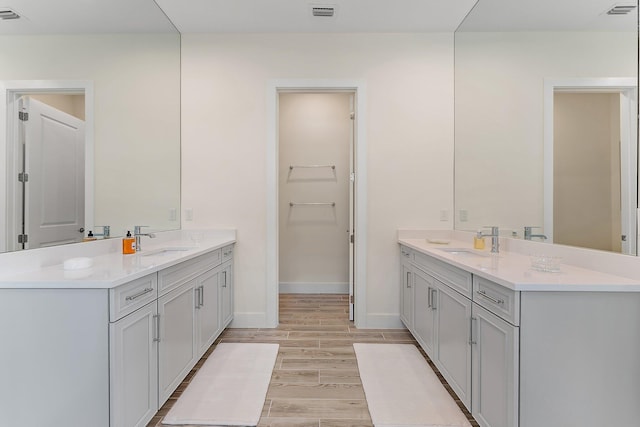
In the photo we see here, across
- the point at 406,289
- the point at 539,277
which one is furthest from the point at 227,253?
the point at 539,277

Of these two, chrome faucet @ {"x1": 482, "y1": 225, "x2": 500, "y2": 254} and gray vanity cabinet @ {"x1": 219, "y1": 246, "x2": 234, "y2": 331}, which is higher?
chrome faucet @ {"x1": 482, "y1": 225, "x2": 500, "y2": 254}

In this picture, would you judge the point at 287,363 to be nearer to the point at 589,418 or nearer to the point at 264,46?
the point at 589,418

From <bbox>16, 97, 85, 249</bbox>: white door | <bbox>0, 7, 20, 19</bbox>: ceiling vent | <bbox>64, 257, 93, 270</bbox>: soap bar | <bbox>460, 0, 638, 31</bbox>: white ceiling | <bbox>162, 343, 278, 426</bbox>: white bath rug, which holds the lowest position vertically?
<bbox>162, 343, 278, 426</bbox>: white bath rug

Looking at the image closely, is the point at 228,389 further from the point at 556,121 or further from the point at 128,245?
the point at 556,121

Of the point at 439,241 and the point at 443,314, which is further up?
the point at 439,241

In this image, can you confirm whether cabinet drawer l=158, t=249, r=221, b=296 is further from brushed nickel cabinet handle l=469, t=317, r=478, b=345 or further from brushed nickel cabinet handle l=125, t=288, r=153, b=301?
brushed nickel cabinet handle l=469, t=317, r=478, b=345

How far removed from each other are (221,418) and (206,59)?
2.96 metres

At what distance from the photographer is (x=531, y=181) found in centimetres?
203

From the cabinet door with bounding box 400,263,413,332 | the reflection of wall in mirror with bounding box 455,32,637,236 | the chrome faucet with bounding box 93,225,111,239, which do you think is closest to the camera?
the reflection of wall in mirror with bounding box 455,32,637,236

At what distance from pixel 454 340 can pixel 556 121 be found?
135 cm

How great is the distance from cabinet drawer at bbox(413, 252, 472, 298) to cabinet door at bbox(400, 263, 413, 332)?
0.94 feet

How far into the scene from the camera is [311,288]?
444 cm

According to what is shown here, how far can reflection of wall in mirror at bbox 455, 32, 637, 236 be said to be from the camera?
1.64 m

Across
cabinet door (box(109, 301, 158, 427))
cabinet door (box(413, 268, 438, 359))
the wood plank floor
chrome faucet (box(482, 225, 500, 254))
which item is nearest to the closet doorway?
the wood plank floor
